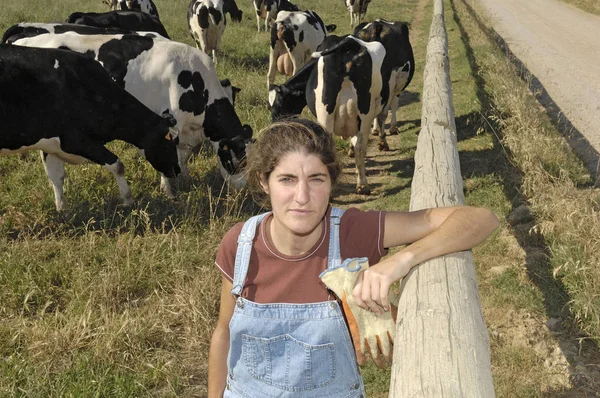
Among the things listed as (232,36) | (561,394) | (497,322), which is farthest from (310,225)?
(232,36)

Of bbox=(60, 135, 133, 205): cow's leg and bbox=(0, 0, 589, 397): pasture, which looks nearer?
bbox=(0, 0, 589, 397): pasture

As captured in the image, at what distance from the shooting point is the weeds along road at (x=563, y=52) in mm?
8938

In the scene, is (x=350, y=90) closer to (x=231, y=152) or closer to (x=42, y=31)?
(x=231, y=152)

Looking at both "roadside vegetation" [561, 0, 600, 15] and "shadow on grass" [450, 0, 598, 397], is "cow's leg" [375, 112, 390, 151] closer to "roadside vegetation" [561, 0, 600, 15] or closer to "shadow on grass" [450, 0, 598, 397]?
"shadow on grass" [450, 0, 598, 397]

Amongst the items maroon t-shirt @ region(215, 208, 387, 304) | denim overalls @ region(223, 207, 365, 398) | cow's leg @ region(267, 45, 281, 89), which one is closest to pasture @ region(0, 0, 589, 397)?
denim overalls @ region(223, 207, 365, 398)

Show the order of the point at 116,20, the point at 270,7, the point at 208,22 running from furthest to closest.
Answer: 1. the point at 270,7
2. the point at 208,22
3. the point at 116,20

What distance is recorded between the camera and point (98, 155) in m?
6.05

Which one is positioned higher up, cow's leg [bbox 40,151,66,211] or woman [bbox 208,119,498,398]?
woman [bbox 208,119,498,398]

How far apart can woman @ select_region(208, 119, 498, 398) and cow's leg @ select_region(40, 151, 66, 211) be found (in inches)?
179

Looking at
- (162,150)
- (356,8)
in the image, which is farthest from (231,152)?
(356,8)

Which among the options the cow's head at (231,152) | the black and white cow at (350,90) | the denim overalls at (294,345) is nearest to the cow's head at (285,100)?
the black and white cow at (350,90)

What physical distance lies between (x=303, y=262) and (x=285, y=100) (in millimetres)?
5930

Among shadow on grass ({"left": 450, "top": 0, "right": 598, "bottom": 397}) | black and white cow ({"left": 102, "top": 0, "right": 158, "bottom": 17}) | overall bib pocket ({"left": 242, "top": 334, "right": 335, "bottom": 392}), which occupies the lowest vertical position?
black and white cow ({"left": 102, "top": 0, "right": 158, "bottom": 17})

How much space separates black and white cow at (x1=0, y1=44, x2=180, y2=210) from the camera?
219 inches
